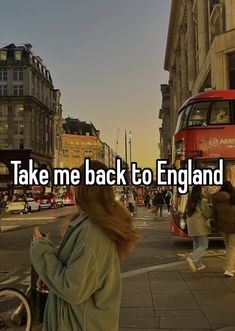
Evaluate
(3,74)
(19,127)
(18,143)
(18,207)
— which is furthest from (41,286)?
(3,74)

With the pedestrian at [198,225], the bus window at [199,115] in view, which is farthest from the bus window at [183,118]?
the pedestrian at [198,225]

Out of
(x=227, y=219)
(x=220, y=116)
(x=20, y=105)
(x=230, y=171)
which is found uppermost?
A: (x=20, y=105)

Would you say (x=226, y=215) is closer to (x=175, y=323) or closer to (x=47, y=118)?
(x=175, y=323)

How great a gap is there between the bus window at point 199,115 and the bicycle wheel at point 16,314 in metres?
11.6

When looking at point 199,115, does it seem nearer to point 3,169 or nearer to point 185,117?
point 185,117

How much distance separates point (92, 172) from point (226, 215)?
7.70 metres

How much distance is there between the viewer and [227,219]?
10.5 metres

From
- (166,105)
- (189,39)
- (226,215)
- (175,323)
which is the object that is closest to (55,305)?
(175,323)

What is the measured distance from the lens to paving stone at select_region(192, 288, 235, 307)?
26.4 feet

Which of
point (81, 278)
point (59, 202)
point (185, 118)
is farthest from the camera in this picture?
point (59, 202)

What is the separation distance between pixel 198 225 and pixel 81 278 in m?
8.73

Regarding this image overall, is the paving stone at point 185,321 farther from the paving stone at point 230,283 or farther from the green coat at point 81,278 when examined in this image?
the green coat at point 81,278

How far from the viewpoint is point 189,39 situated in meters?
52.7

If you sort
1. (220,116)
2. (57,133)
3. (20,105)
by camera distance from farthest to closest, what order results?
1. (57,133)
2. (20,105)
3. (220,116)
